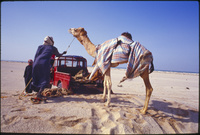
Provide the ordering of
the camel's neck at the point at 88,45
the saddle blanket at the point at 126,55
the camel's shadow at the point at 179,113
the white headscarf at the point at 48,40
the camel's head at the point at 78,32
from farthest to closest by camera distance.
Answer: the camel's head at the point at 78,32 → the camel's neck at the point at 88,45 → the white headscarf at the point at 48,40 → the camel's shadow at the point at 179,113 → the saddle blanket at the point at 126,55

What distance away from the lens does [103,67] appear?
4.52 m

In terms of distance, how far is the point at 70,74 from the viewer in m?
7.05

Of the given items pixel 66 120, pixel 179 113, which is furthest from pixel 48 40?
pixel 179 113

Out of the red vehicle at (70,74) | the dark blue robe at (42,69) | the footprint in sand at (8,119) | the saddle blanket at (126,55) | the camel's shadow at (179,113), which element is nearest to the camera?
the footprint in sand at (8,119)

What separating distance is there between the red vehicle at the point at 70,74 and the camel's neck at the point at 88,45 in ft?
5.37

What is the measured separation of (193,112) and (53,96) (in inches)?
204

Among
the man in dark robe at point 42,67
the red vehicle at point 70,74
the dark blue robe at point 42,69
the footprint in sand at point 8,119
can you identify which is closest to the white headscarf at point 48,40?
the man in dark robe at point 42,67

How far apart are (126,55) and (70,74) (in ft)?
12.1

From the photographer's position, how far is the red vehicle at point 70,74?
6449 mm

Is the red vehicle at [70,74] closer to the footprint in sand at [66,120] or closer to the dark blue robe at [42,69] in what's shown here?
the dark blue robe at [42,69]

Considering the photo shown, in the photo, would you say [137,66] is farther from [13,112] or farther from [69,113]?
[13,112]

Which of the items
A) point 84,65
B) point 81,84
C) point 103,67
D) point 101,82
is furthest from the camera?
A: point 84,65

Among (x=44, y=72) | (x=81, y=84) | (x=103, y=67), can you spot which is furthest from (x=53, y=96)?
(x=103, y=67)

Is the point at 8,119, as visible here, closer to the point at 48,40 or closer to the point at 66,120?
the point at 66,120
